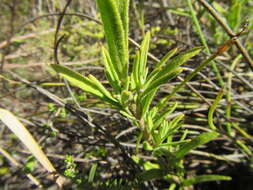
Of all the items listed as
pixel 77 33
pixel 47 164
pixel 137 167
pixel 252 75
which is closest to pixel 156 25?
pixel 77 33

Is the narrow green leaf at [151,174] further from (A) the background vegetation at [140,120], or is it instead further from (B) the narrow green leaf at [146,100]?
(B) the narrow green leaf at [146,100]

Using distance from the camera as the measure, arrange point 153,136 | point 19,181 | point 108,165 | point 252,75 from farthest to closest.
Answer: point 19,181, point 252,75, point 108,165, point 153,136

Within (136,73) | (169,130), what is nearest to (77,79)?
(136,73)

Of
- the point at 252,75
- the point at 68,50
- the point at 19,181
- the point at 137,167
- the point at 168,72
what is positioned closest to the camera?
the point at 168,72

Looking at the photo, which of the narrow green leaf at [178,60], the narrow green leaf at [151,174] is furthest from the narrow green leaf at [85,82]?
the narrow green leaf at [151,174]

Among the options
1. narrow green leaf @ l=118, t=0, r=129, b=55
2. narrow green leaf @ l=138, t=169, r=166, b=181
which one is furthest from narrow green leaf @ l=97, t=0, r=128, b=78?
narrow green leaf @ l=138, t=169, r=166, b=181

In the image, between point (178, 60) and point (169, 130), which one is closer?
point (178, 60)

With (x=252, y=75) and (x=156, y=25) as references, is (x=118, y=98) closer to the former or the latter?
(x=252, y=75)

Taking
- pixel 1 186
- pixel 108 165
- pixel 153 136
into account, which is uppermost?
pixel 153 136

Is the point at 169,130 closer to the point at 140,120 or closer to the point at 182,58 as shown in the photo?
the point at 140,120

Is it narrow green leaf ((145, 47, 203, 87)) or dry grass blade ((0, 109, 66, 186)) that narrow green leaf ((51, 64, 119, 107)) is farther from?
dry grass blade ((0, 109, 66, 186))
